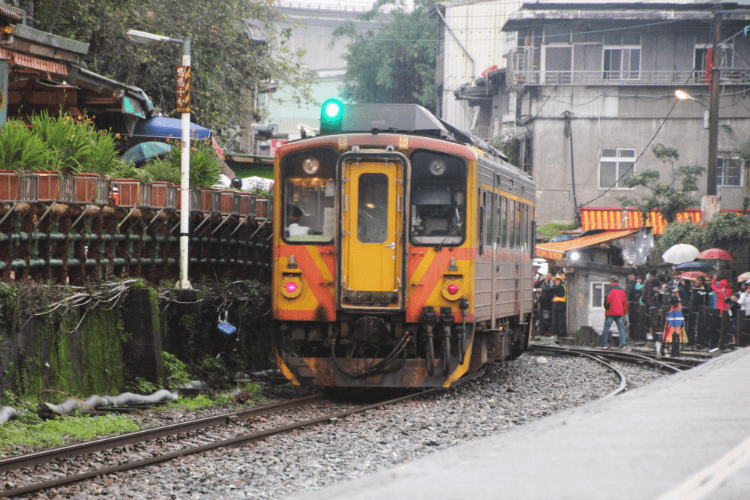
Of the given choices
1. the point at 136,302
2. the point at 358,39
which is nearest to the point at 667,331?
the point at 136,302

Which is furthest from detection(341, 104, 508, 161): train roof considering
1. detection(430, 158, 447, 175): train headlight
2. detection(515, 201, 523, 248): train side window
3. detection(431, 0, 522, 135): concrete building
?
detection(431, 0, 522, 135): concrete building

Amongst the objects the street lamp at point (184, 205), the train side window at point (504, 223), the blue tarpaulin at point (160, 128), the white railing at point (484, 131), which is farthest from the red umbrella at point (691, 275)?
the white railing at point (484, 131)

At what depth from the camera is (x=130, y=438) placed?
7.22m

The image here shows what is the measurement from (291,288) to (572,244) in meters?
18.6

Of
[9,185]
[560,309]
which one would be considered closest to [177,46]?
[560,309]

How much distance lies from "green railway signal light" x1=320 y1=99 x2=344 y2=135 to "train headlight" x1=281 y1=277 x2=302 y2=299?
1.86m

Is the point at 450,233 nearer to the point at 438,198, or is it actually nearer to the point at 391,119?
the point at 438,198

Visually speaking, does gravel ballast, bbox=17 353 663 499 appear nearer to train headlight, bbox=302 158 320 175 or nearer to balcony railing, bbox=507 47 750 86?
train headlight, bbox=302 158 320 175

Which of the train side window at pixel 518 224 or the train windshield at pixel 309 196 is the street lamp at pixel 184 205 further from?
the train side window at pixel 518 224

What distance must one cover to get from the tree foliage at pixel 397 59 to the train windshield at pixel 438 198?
40.3 meters

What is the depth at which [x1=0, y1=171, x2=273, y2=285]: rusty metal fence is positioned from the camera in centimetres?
846

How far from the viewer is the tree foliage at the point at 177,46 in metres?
18.4

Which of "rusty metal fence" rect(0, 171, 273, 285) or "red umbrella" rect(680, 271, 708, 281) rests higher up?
"rusty metal fence" rect(0, 171, 273, 285)

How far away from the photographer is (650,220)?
3027cm
